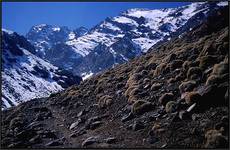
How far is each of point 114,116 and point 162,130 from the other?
7720 millimetres

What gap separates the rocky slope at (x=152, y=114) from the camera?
63.3ft

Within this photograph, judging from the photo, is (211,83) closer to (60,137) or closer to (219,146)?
(219,146)

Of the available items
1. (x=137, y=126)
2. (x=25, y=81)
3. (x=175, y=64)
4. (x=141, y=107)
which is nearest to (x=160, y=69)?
(x=175, y=64)

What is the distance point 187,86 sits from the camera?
25781mm

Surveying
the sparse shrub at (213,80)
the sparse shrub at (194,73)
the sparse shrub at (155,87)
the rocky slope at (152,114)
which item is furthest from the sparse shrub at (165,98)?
the sparse shrub at (155,87)

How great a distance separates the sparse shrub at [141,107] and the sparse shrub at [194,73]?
4.25 m

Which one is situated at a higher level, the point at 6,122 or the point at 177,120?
the point at 6,122

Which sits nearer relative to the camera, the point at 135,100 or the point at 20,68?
the point at 135,100

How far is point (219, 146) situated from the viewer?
52.6 feet

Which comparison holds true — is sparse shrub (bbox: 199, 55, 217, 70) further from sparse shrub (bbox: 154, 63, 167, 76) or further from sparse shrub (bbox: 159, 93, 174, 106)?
sparse shrub (bbox: 154, 63, 167, 76)

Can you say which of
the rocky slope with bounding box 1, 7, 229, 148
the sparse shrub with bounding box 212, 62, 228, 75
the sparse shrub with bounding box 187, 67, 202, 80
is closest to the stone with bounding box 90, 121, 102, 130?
the rocky slope with bounding box 1, 7, 229, 148

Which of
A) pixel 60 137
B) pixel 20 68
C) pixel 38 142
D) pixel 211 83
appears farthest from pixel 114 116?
pixel 20 68

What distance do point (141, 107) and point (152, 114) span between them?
5.96 ft

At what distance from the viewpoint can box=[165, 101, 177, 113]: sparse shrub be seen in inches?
908
